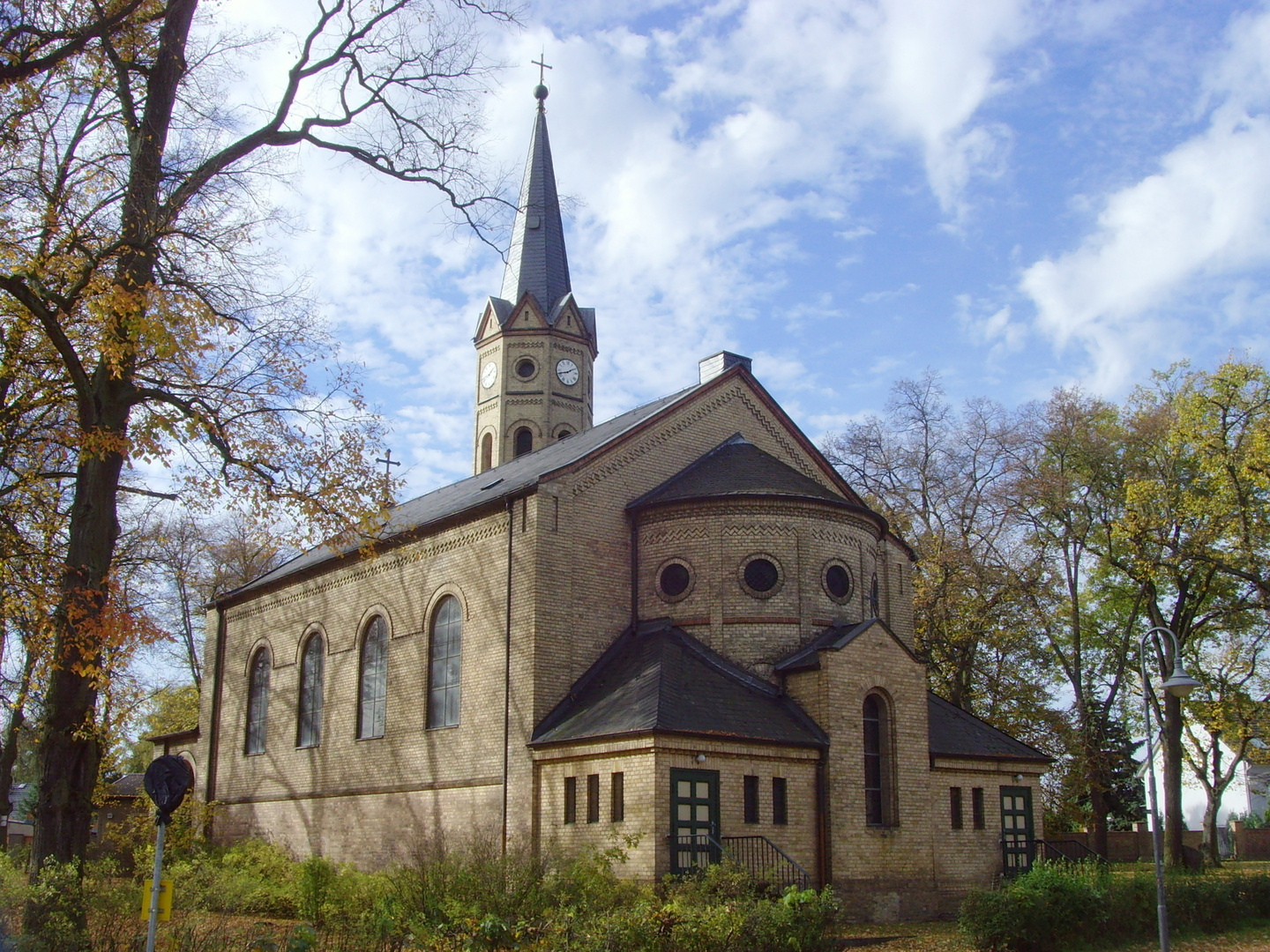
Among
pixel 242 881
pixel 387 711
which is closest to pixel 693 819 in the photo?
pixel 242 881

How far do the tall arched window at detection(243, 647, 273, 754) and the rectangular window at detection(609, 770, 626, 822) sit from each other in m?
16.5

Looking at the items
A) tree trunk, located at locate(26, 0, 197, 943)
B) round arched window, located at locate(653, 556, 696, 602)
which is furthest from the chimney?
tree trunk, located at locate(26, 0, 197, 943)

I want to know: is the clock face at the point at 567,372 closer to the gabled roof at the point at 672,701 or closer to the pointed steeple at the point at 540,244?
the pointed steeple at the point at 540,244

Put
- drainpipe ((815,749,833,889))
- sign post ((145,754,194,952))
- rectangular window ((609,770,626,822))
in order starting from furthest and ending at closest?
1. drainpipe ((815,749,833,889))
2. rectangular window ((609,770,626,822))
3. sign post ((145,754,194,952))

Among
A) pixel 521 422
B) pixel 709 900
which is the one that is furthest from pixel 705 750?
pixel 521 422

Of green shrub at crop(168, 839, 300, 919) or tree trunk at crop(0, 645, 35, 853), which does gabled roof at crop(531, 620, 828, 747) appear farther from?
tree trunk at crop(0, 645, 35, 853)

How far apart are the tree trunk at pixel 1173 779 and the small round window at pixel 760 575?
690 inches

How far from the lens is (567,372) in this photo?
46.1 meters

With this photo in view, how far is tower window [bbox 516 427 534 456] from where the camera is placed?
4547 cm

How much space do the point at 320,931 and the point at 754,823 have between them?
7.47 metres

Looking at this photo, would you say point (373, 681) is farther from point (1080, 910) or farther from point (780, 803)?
point (1080, 910)

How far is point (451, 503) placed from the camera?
30.4 meters

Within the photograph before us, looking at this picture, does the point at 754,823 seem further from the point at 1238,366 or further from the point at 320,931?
the point at 1238,366

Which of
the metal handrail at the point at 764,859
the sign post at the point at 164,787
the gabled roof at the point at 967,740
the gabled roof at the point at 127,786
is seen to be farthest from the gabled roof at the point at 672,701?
the gabled roof at the point at 127,786
